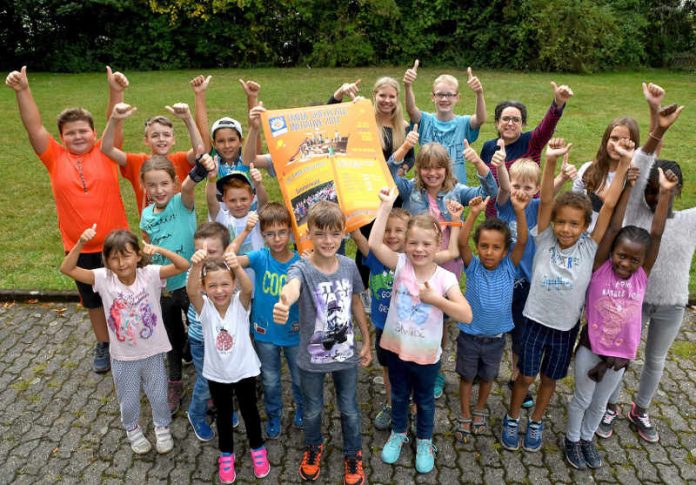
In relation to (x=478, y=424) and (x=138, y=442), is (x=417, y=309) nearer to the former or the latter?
(x=478, y=424)

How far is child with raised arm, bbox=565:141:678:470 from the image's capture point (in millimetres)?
3611

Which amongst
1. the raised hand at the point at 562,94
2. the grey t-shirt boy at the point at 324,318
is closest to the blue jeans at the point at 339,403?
the grey t-shirt boy at the point at 324,318

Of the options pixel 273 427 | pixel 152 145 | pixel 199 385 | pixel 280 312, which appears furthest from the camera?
pixel 152 145

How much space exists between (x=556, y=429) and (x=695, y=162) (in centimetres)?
888

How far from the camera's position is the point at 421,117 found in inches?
212

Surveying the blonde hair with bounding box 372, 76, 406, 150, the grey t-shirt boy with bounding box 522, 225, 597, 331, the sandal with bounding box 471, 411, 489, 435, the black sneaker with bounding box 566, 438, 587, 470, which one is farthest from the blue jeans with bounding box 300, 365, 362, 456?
the blonde hair with bounding box 372, 76, 406, 150

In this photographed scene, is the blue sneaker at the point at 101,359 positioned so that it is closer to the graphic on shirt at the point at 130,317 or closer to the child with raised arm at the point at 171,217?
the child with raised arm at the point at 171,217

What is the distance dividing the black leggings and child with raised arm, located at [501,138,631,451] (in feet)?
6.58

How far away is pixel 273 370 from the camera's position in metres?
4.05

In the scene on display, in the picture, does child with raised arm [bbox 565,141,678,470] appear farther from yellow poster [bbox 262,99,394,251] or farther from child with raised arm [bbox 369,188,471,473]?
yellow poster [bbox 262,99,394,251]

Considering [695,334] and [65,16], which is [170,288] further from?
[65,16]

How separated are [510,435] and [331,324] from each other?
1778 millimetres

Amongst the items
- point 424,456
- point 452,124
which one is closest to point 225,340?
point 424,456

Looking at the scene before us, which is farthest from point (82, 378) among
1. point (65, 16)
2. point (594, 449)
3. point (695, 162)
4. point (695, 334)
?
point (65, 16)
